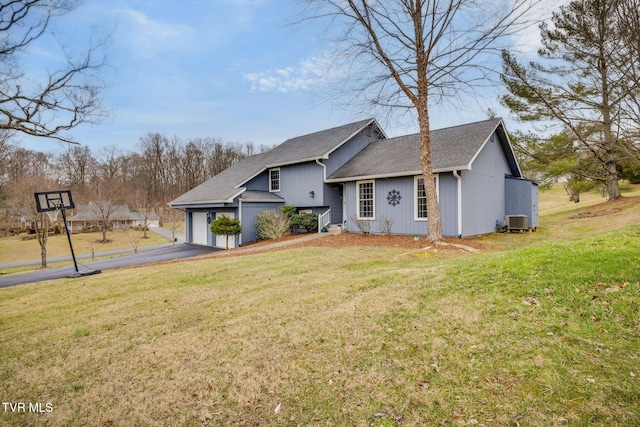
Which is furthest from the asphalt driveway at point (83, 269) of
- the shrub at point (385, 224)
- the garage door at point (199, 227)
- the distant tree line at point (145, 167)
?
the distant tree line at point (145, 167)

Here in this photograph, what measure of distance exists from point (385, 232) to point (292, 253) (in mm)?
5649

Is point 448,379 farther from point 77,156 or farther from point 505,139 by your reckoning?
point 77,156

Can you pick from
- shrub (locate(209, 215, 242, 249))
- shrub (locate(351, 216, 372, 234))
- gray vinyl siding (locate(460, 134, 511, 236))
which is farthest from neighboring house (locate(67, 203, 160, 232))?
gray vinyl siding (locate(460, 134, 511, 236))

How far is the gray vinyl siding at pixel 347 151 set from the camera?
58.2ft

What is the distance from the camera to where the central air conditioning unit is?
48.2 ft

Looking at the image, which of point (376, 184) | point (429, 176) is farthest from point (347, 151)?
point (429, 176)

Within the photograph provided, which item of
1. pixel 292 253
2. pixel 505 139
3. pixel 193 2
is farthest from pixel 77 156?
pixel 505 139

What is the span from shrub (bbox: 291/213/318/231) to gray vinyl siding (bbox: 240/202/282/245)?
2.23 m

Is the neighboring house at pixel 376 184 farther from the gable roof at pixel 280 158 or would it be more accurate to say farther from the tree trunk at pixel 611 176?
the tree trunk at pixel 611 176

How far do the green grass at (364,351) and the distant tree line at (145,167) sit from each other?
3840cm

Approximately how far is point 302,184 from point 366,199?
178 inches

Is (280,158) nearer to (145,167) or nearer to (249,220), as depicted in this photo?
(249,220)

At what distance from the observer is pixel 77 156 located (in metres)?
43.9

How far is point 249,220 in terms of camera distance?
17.9 m
